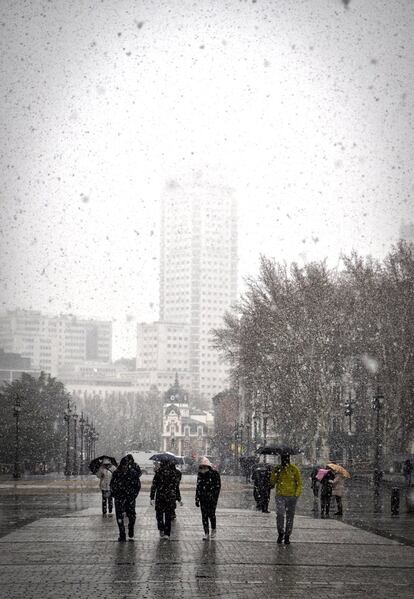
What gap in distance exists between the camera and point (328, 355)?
7506 cm

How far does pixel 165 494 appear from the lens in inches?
927

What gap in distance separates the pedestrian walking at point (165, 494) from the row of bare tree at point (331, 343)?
149 ft

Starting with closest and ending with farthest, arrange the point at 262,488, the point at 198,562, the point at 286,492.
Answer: the point at 198,562, the point at 286,492, the point at 262,488

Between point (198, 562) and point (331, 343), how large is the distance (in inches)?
2247

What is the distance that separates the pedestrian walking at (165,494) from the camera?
925 inches

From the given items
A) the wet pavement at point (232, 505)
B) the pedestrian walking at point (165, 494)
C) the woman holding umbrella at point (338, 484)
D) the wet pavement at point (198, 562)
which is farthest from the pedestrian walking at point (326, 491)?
the pedestrian walking at point (165, 494)

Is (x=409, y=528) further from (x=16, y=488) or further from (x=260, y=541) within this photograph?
(x=16, y=488)

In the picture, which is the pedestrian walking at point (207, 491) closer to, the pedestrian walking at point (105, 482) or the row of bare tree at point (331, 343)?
the pedestrian walking at point (105, 482)

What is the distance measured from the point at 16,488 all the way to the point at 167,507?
29.0 metres

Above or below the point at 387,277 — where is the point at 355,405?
below

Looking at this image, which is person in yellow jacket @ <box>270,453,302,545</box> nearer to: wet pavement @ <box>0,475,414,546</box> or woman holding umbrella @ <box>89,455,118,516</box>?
wet pavement @ <box>0,475,414,546</box>

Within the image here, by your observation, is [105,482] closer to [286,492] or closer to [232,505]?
[232,505]

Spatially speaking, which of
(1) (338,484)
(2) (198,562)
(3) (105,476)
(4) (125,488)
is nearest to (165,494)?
(4) (125,488)

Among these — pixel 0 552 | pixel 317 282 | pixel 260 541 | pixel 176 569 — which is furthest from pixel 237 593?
pixel 317 282
